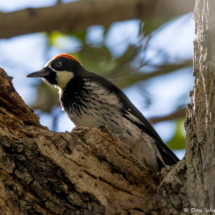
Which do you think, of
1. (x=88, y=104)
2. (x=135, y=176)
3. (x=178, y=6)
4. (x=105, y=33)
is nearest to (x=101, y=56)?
(x=105, y=33)

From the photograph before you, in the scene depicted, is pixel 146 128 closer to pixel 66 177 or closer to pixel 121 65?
pixel 121 65

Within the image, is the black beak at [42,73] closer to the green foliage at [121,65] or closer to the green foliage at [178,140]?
the green foliage at [121,65]

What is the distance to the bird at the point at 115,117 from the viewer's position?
335cm

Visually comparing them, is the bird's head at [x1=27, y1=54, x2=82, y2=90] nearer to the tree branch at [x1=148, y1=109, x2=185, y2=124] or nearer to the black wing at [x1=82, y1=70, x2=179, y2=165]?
the black wing at [x1=82, y1=70, x2=179, y2=165]

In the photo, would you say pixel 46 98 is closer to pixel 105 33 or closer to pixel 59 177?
pixel 105 33

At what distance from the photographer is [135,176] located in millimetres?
2402

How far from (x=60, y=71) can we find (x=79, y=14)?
2.98 ft

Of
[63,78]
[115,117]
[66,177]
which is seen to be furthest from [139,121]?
[66,177]

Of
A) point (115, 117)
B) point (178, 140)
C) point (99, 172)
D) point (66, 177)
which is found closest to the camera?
point (66, 177)

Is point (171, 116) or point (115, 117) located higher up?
point (171, 116)

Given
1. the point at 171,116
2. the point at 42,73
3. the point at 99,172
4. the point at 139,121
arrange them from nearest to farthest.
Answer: the point at 99,172
the point at 139,121
the point at 42,73
the point at 171,116

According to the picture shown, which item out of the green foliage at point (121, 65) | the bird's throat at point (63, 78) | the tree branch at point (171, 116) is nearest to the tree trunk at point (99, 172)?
the green foliage at point (121, 65)

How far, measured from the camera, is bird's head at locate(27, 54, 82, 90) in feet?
13.0

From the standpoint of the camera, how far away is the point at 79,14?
133 inches
